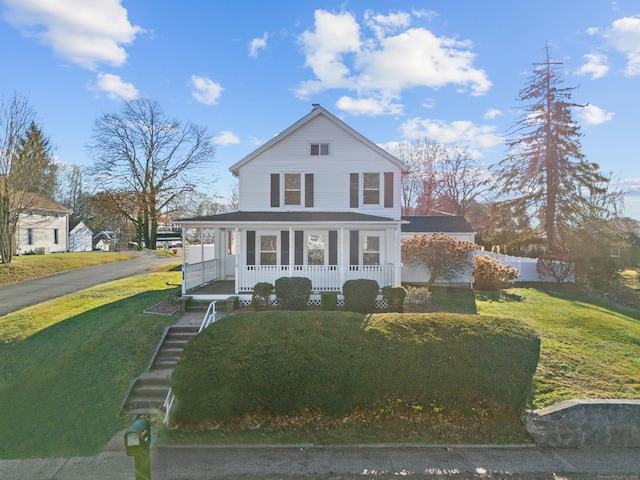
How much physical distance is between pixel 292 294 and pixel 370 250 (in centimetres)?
507

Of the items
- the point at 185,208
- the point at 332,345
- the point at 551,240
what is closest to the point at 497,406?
the point at 332,345

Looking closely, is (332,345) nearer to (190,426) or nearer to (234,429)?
(234,429)

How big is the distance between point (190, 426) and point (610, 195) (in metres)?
44.6

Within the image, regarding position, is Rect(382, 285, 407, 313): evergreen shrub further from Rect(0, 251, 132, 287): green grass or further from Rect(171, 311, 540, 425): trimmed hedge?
Rect(0, 251, 132, 287): green grass

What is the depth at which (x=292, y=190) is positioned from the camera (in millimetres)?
15195

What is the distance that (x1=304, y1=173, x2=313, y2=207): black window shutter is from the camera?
596 inches

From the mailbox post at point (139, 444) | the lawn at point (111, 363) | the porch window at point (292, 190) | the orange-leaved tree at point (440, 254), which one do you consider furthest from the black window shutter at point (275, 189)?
the mailbox post at point (139, 444)

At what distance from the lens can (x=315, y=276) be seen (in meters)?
12.8

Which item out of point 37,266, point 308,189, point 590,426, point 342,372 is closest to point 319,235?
point 308,189

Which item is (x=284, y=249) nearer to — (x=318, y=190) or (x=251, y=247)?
(x=251, y=247)

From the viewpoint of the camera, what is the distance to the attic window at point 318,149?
595 inches

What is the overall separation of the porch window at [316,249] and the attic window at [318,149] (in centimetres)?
372

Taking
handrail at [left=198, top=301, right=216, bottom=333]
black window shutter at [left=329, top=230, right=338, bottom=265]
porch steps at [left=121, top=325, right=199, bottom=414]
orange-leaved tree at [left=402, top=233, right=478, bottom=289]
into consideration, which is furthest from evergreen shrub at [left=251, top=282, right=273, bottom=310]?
orange-leaved tree at [left=402, top=233, right=478, bottom=289]

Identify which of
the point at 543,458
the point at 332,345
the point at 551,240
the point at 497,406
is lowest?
the point at 543,458
